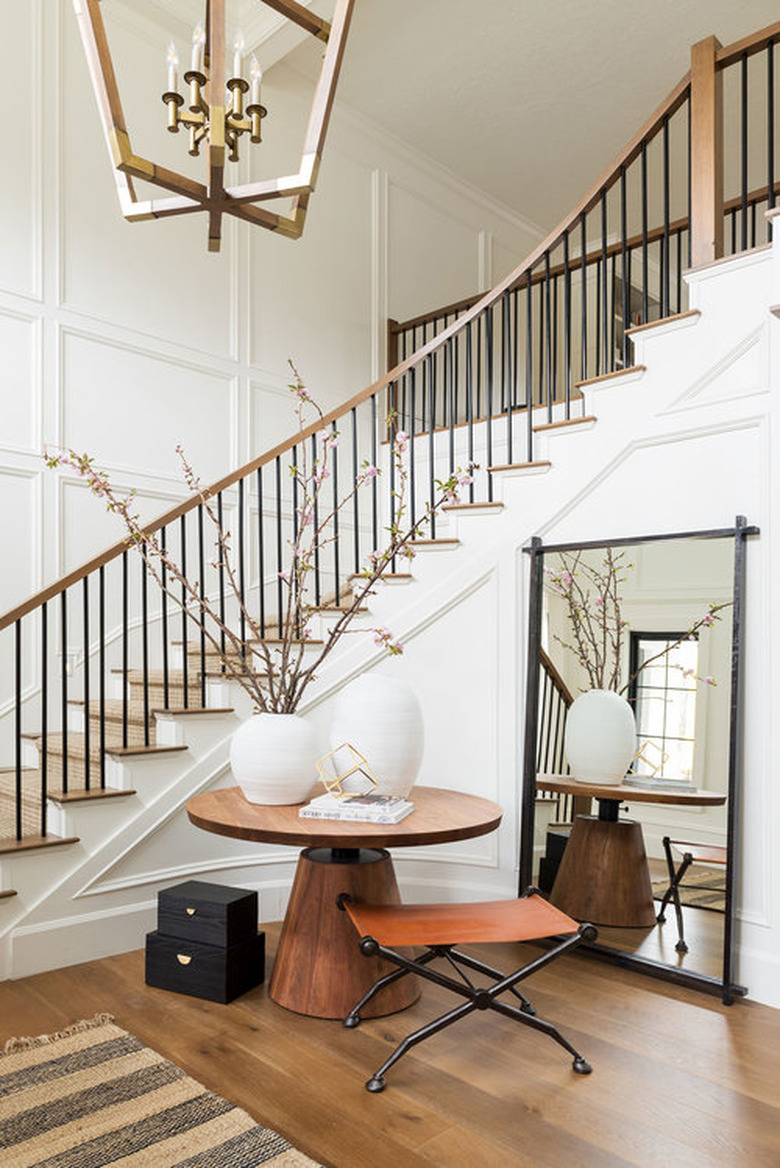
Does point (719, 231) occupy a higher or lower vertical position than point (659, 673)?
higher

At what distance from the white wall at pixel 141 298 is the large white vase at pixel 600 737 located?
2.63 m

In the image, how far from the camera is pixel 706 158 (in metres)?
3.25

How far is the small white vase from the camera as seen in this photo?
2801 mm

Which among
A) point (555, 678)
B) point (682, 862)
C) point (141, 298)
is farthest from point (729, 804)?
point (141, 298)

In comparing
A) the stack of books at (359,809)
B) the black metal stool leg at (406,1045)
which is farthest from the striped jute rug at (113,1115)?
the stack of books at (359,809)

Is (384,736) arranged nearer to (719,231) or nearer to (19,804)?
(19,804)

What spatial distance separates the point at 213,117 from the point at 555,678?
2.38 meters

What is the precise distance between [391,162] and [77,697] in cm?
452

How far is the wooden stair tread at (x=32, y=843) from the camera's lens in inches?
116

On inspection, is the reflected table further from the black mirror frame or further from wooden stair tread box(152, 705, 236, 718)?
wooden stair tread box(152, 705, 236, 718)

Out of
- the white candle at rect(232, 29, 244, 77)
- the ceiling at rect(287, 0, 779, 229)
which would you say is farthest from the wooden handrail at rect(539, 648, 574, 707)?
the ceiling at rect(287, 0, 779, 229)

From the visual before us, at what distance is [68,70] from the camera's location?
4508mm

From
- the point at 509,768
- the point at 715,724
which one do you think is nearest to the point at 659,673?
the point at 715,724

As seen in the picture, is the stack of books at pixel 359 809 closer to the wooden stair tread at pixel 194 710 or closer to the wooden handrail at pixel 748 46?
the wooden stair tread at pixel 194 710
